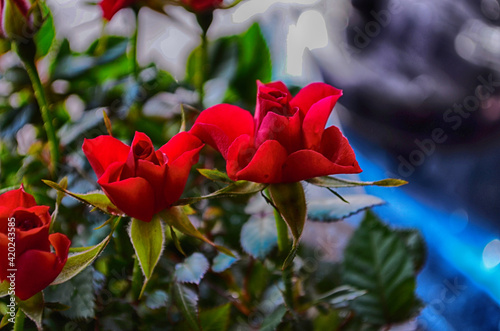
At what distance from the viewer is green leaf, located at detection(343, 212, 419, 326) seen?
382 mm

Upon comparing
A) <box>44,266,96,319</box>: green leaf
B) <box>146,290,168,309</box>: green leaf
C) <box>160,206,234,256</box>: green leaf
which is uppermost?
<box>160,206,234,256</box>: green leaf

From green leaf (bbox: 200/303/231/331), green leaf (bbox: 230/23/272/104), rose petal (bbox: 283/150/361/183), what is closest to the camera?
rose petal (bbox: 283/150/361/183)

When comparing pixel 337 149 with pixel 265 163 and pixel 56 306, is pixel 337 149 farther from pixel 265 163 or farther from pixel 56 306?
→ pixel 56 306

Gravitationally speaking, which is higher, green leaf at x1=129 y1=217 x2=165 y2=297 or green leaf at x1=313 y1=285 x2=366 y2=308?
green leaf at x1=129 y1=217 x2=165 y2=297

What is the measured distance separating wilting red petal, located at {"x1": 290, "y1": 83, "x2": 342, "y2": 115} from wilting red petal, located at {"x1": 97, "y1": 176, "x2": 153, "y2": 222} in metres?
0.09

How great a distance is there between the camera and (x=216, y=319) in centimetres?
32

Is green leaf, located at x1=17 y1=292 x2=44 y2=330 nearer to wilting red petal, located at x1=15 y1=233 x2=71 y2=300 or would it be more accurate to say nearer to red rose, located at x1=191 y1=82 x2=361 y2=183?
wilting red petal, located at x1=15 y1=233 x2=71 y2=300

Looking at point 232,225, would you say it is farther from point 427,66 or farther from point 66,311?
point 427,66

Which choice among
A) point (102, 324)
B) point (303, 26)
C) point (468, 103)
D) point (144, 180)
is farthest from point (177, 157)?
point (303, 26)

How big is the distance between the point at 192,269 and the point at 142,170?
0.10m

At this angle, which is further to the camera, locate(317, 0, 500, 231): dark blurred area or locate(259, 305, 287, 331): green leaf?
locate(317, 0, 500, 231): dark blurred area

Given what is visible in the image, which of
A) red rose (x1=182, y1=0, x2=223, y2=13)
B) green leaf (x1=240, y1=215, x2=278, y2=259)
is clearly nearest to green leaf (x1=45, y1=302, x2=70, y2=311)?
green leaf (x1=240, y1=215, x2=278, y2=259)

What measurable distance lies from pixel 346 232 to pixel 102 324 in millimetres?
422

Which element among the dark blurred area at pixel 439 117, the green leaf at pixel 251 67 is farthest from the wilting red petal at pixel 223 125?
the dark blurred area at pixel 439 117
